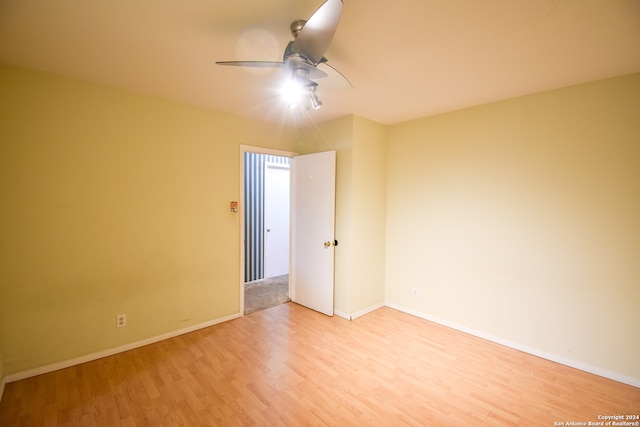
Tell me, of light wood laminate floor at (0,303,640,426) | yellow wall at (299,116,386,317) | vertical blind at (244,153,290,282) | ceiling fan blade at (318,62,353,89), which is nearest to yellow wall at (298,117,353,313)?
yellow wall at (299,116,386,317)

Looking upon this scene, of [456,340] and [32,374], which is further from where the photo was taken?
[456,340]

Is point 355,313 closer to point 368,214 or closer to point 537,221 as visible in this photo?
point 368,214

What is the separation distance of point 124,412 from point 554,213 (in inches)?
145

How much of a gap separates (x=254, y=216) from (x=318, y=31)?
378 centimetres

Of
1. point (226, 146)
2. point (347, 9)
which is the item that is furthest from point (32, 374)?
point (347, 9)

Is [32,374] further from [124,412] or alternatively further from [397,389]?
[397,389]

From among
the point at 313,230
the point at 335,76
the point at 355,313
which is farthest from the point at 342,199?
the point at 335,76

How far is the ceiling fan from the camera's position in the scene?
3.91ft

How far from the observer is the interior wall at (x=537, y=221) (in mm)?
2197

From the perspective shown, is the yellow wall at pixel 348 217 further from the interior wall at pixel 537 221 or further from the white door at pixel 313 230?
the white door at pixel 313 230

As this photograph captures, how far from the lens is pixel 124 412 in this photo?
1.85 meters

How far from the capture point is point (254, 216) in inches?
189

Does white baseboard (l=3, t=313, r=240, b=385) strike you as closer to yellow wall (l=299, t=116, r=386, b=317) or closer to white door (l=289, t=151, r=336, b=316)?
white door (l=289, t=151, r=336, b=316)

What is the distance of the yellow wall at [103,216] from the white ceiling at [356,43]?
297 mm
